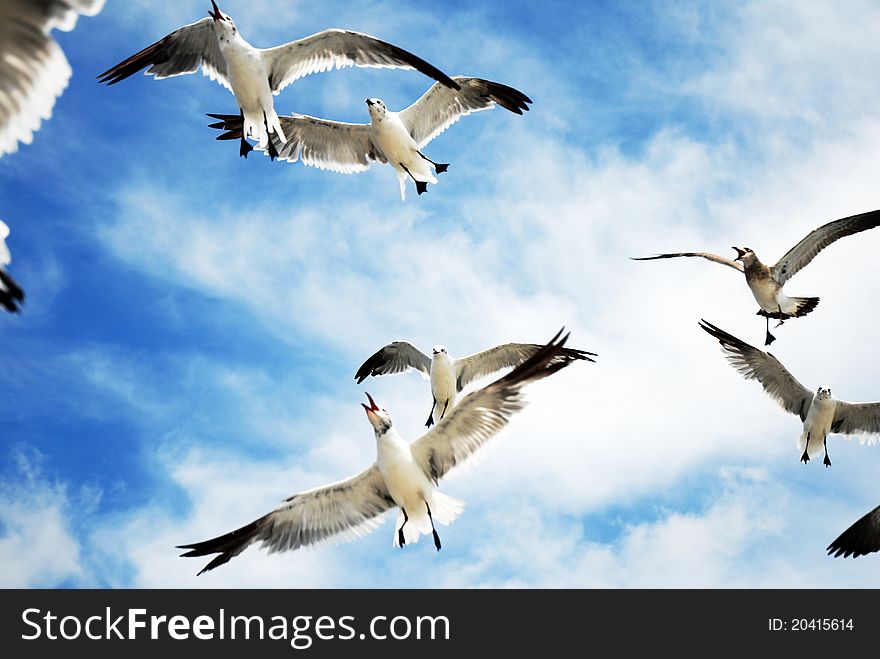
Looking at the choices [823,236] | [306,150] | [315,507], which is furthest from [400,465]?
[823,236]

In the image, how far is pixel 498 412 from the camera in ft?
27.7

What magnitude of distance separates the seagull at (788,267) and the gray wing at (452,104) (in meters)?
3.81

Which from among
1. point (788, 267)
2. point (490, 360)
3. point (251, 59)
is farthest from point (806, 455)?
point (251, 59)

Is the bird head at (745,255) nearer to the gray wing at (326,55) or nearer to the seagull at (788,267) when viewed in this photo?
the seagull at (788,267)

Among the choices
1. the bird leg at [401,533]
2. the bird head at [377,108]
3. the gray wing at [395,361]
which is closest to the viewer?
the bird leg at [401,533]

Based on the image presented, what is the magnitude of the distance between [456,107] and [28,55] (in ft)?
34.7

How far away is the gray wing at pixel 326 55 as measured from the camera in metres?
11.4

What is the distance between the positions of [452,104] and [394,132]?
103 cm

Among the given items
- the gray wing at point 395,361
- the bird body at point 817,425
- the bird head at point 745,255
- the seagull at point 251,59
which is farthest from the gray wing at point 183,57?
the bird body at point 817,425

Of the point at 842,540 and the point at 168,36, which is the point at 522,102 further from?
the point at 842,540

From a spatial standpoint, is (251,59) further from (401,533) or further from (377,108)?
(401,533)

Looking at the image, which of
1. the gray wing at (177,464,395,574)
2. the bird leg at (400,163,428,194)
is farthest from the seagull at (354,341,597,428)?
the gray wing at (177,464,395,574)

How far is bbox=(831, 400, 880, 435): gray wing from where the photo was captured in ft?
44.6

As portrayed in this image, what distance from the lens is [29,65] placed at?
137 inches
